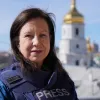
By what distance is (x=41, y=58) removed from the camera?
144 cm

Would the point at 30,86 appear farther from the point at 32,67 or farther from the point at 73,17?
the point at 73,17

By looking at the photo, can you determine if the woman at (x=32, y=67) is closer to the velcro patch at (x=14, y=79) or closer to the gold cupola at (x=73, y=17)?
the velcro patch at (x=14, y=79)

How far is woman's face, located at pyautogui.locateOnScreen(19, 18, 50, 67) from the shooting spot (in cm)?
142

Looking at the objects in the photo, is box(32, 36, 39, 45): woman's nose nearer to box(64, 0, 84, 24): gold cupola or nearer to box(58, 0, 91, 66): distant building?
box(58, 0, 91, 66): distant building

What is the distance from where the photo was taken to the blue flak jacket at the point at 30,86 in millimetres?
1362

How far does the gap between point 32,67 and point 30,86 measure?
66 mm

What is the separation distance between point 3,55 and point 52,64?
0.54 metres

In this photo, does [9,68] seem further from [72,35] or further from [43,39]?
[72,35]

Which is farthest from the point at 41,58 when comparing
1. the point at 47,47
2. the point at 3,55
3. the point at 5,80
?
the point at 3,55

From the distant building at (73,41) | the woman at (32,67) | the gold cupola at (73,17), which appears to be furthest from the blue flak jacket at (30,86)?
the gold cupola at (73,17)

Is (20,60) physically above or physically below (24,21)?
below

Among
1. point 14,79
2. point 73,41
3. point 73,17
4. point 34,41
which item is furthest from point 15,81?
point 73,17

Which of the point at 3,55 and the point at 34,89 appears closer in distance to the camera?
the point at 34,89

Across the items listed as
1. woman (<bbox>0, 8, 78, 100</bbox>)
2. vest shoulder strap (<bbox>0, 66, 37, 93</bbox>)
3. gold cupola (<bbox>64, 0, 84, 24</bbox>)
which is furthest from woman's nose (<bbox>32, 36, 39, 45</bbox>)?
gold cupola (<bbox>64, 0, 84, 24</bbox>)
